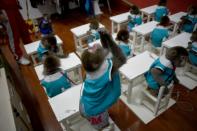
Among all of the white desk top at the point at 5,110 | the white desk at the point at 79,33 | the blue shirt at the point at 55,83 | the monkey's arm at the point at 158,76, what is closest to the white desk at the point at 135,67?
the monkey's arm at the point at 158,76

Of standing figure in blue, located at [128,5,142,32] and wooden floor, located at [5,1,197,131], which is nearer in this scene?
wooden floor, located at [5,1,197,131]

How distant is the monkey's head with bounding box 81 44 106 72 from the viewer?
1.49m

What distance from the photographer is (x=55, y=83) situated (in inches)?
86.9

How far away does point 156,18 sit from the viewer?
4328 mm

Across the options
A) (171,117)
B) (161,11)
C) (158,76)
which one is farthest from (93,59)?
(161,11)

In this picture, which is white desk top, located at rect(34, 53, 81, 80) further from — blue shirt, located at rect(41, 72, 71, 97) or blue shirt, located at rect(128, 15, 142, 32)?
blue shirt, located at rect(128, 15, 142, 32)

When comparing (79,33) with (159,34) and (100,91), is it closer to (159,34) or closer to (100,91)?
(159,34)

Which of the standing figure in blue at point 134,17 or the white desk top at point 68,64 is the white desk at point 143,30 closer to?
the standing figure in blue at point 134,17

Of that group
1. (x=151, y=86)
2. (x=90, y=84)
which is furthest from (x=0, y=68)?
(x=151, y=86)

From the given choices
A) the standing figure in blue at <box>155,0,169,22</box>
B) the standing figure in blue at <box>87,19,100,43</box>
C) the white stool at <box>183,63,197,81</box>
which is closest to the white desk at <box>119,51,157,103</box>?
the white stool at <box>183,63,197,81</box>

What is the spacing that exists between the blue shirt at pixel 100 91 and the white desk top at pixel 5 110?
0.67 meters

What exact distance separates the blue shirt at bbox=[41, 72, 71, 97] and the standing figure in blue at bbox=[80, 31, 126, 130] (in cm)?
52

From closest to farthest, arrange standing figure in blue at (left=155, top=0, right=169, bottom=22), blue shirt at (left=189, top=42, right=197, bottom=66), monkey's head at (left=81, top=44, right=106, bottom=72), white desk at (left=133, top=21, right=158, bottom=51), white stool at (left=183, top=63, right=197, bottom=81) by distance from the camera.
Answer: monkey's head at (left=81, top=44, right=106, bottom=72) → blue shirt at (left=189, top=42, right=197, bottom=66) → white stool at (left=183, top=63, right=197, bottom=81) → white desk at (left=133, top=21, right=158, bottom=51) → standing figure in blue at (left=155, top=0, right=169, bottom=22)

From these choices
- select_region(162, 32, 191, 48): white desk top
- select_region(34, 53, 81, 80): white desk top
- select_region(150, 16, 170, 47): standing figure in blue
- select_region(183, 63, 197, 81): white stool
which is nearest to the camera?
select_region(34, 53, 81, 80): white desk top
